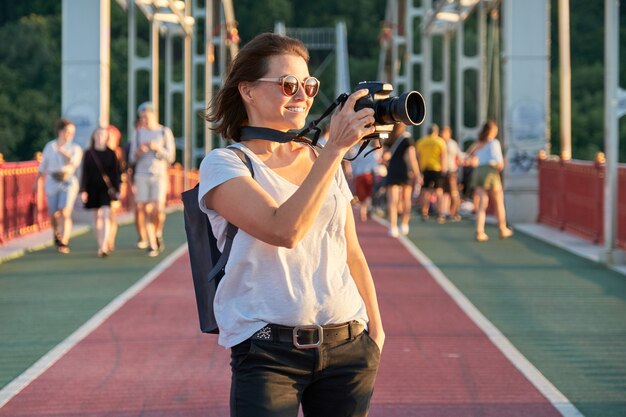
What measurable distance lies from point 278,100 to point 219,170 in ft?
0.80

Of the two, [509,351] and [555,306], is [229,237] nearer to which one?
[509,351]

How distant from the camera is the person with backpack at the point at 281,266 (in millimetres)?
3389

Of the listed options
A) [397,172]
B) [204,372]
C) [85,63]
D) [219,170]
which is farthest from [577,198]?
[219,170]

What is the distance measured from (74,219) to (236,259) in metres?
19.6

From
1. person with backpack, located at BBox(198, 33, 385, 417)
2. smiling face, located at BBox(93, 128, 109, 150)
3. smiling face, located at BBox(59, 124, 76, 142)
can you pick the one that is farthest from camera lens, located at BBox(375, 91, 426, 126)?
smiling face, located at BBox(59, 124, 76, 142)

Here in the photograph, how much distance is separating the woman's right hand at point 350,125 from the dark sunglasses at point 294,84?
0.27 metres

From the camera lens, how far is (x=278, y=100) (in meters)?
3.52

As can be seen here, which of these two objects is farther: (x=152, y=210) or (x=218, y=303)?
(x=152, y=210)

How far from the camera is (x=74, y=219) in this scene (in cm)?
2275

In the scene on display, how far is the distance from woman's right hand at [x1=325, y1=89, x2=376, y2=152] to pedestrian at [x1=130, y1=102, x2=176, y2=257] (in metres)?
12.0

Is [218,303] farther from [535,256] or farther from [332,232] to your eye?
[535,256]

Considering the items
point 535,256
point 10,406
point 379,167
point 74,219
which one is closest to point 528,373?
point 10,406

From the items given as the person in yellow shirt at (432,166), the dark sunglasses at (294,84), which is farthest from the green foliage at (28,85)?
the dark sunglasses at (294,84)

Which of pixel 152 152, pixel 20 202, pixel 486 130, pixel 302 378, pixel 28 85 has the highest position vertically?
pixel 28 85
